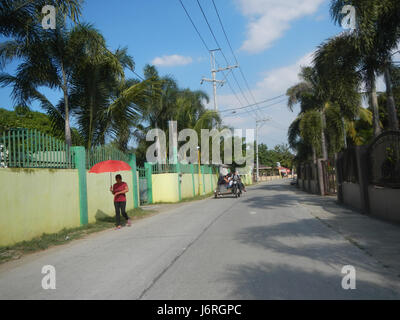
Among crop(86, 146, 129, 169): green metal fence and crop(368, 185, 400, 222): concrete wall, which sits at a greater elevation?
crop(86, 146, 129, 169): green metal fence

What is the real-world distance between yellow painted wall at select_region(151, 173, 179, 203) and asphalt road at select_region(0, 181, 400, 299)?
12.2 meters

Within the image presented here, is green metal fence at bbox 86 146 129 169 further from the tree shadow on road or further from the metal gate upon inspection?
the metal gate

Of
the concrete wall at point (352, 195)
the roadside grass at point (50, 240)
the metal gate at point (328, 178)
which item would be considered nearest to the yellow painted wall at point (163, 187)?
the roadside grass at point (50, 240)

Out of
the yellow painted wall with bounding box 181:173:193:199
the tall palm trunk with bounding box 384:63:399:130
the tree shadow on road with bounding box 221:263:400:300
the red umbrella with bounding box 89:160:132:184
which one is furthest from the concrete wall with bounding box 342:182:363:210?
the yellow painted wall with bounding box 181:173:193:199

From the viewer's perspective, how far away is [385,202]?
9.62 m

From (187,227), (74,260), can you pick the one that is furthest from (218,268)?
(187,227)

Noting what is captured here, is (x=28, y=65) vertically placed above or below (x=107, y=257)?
above

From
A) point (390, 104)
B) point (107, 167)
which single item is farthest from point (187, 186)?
point (390, 104)

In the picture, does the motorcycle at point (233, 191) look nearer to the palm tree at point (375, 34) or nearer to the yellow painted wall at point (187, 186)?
the yellow painted wall at point (187, 186)

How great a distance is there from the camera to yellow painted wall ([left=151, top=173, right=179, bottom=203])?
2133cm

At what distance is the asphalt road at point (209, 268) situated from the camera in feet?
14.3

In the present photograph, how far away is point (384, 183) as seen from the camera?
9.74 metres
